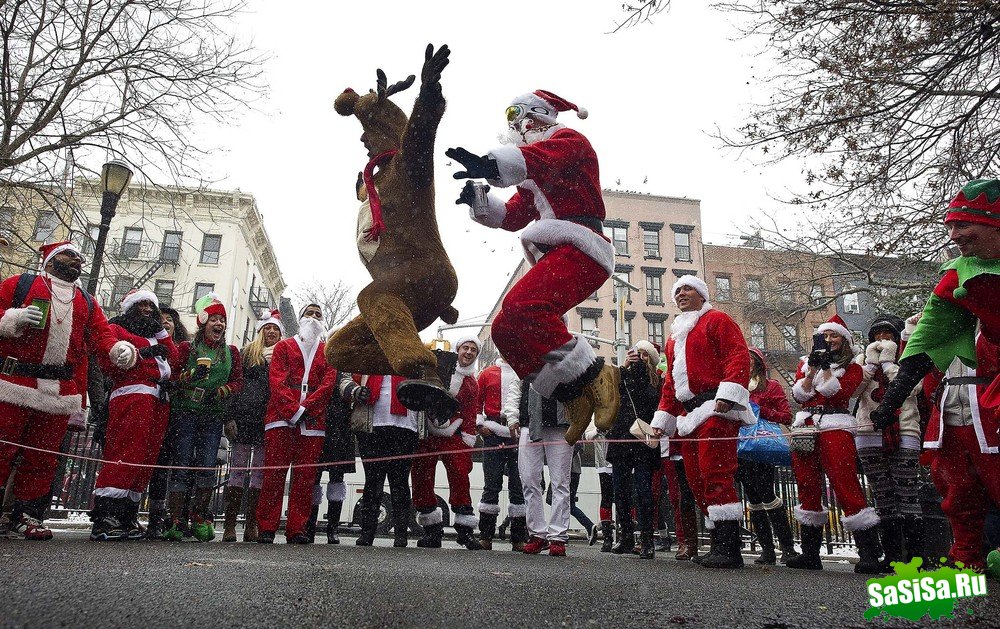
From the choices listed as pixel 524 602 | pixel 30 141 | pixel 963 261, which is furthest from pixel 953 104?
pixel 30 141

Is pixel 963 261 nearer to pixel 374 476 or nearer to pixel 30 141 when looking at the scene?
pixel 374 476

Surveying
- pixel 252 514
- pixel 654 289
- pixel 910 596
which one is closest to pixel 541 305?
pixel 910 596

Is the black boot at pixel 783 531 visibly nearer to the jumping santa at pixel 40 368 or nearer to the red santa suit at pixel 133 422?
the red santa suit at pixel 133 422

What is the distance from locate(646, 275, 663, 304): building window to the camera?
40719mm

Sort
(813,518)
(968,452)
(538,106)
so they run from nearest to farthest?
(968,452) → (538,106) → (813,518)

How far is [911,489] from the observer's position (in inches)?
198

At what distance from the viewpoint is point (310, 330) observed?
20.3ft

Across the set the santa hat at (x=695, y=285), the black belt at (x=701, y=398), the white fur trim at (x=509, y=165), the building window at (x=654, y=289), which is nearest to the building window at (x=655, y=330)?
the building window at (x=654, y=289)

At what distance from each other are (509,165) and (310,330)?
3.49 meters

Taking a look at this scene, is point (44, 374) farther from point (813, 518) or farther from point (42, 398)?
point (813, 518)

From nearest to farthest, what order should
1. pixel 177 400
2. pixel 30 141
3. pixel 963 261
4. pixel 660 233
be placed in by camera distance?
pixel 963 261, pixel 177 400, pixel 30 141, pixel 660 233

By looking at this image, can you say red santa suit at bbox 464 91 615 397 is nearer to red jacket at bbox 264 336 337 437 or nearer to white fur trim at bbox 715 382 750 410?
white fur trim at bbox 715 382 750 410

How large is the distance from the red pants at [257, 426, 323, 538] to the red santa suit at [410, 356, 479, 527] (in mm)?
987

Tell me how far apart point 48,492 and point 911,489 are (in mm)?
6359
